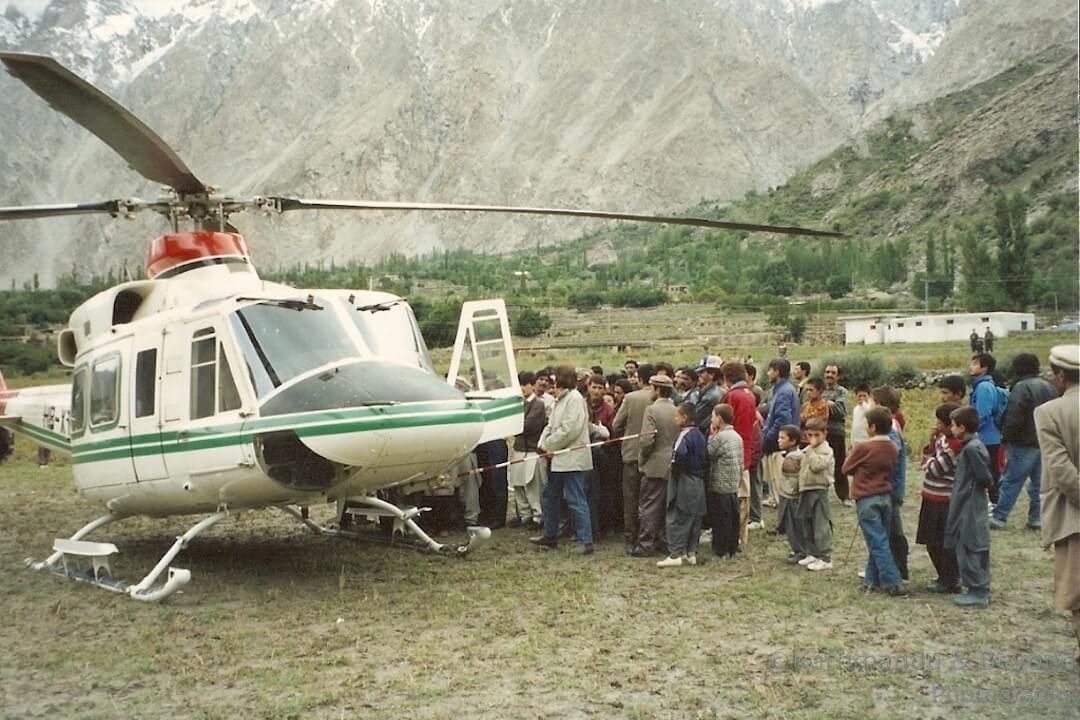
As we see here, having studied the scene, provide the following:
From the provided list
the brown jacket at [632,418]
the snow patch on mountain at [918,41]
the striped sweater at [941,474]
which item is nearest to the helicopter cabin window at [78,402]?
the brown jacket at [632,418]

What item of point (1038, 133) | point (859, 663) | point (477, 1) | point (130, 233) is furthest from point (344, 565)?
point (477, 1)

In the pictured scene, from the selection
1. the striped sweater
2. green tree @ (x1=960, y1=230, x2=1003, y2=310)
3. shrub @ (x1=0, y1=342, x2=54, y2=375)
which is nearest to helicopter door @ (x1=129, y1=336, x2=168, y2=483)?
the striped sweater

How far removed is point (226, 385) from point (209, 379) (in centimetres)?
22

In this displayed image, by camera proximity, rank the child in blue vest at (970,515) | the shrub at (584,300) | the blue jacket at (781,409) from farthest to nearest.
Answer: the shrub at (584,300), the blue jacket at (781,409), the child in blue vest at (970,515)

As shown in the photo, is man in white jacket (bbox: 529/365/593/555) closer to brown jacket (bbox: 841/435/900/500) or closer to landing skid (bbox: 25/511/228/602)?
brown jacket (bbox: 841/435/900/500)

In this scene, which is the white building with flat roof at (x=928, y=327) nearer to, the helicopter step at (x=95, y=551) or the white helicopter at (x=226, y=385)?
the white helicopter at (x=226, y=385)

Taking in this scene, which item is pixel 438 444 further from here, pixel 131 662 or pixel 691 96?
pixel 691 96

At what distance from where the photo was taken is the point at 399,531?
375 inches

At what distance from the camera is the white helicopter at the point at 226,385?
6.98 m

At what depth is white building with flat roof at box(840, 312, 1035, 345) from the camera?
32.3 meters

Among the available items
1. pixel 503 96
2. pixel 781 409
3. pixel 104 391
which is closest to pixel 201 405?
pixel 104 391

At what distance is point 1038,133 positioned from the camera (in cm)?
6969

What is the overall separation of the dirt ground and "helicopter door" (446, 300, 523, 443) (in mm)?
1547

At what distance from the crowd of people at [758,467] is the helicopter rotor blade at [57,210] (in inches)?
162
